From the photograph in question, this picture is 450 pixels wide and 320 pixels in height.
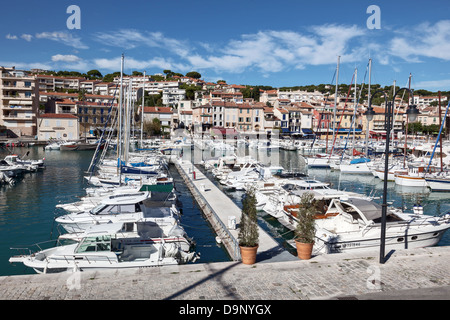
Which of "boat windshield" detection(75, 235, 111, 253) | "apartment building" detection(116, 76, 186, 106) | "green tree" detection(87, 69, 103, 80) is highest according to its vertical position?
"green tree" detection(87, 69, 103, 80)

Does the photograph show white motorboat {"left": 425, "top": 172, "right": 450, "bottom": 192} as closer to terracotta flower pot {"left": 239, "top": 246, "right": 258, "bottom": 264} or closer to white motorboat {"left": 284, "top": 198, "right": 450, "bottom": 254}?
white motorboat {"left": 284, "top": 198, "right": 450, "bottom": 254}

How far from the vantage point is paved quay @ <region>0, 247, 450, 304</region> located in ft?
27.4

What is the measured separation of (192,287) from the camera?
28.9ft

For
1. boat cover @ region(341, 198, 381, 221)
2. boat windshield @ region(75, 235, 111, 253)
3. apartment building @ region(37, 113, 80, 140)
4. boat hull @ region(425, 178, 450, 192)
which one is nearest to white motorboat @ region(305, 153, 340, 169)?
boat hull @ region(425, 178, 450, 192)

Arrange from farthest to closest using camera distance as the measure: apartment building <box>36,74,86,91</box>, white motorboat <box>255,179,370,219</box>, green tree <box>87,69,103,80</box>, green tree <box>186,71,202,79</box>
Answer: green tree <box>186,71,202,79</box>
green tree <box>87,69,103,80</box>
apartment building <box>36,74,86,91</box>
white motorboat <box>255,179,370,219</box>

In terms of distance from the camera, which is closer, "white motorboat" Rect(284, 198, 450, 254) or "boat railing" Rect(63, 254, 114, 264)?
"boat railing" Rect(63, 254, 114, 264)

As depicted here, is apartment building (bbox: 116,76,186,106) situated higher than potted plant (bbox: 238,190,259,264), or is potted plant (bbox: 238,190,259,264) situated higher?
apartment building (bbox: 116,76,186,106)

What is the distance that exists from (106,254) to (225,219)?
24.1 ft

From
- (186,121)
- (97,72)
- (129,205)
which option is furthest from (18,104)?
(97,72)

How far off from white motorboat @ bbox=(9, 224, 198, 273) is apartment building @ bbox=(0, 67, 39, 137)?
252 feet

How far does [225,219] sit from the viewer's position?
17891mm

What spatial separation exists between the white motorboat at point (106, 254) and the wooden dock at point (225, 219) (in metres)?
2.06

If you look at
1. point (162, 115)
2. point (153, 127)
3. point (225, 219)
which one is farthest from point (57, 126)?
point (225, 219)

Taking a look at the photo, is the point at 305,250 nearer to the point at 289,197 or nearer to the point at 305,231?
the point at 305,231
